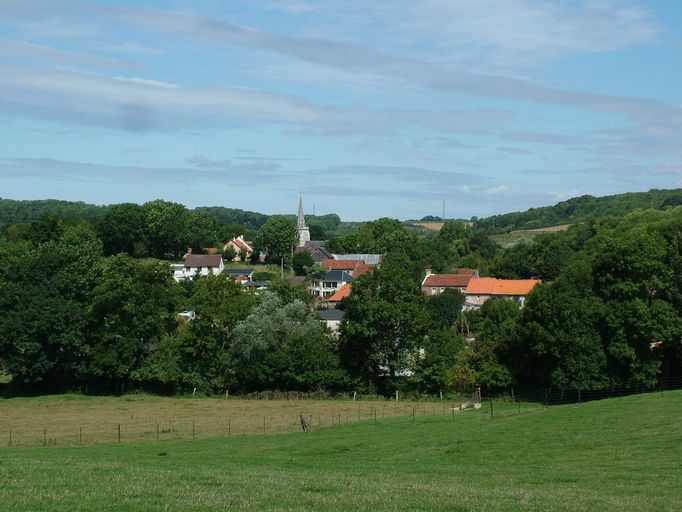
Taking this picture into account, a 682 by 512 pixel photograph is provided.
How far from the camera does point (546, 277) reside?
128750 millimetres

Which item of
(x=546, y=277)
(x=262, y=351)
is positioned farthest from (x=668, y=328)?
(x=546, y=277)

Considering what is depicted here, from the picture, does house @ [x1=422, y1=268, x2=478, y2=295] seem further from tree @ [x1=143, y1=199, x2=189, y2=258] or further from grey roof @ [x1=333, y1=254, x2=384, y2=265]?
tree @ [x1=143, y1=199, x2=189, y2=258]

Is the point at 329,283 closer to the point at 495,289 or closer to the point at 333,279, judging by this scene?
the point at 333,279

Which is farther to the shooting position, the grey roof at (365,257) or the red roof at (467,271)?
the grey roof at (365,257)

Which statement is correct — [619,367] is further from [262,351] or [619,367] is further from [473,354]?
[262,351]

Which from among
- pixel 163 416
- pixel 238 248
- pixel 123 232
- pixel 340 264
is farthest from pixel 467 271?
pixel 163 416

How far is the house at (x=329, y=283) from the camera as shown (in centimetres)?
13775

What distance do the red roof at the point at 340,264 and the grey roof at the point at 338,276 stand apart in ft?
31.4

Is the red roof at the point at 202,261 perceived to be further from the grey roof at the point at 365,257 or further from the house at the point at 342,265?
the grey roof at the point at 365,257

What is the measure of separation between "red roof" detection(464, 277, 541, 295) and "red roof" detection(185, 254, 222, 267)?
51.9 m

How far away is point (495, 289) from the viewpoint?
4503 inches

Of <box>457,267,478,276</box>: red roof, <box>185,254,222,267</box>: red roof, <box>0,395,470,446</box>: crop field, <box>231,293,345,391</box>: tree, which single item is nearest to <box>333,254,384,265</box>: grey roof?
<box>457,267,478,276</box>: red roof

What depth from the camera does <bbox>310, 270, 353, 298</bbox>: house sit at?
452 ft

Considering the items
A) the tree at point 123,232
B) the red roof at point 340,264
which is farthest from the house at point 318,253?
the tree at point 123,232
